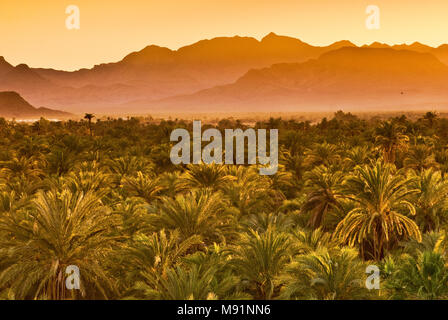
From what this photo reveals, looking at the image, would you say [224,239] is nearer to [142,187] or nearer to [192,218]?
[192,218]

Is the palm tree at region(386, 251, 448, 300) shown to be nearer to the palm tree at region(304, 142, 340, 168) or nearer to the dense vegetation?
the dense vegetation

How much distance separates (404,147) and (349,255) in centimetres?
4056

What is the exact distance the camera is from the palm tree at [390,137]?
54719 mm

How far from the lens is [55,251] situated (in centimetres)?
1986

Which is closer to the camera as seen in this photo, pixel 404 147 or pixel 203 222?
pixel 203 222

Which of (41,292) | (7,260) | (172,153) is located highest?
(172,153)

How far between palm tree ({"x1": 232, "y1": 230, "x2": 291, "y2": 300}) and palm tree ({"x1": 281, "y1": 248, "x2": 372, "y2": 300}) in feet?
4.15

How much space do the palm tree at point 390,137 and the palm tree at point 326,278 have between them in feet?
127

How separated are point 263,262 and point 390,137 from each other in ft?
131

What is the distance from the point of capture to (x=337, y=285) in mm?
18797

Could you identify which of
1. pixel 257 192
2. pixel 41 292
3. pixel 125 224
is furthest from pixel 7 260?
pixel 257 192
